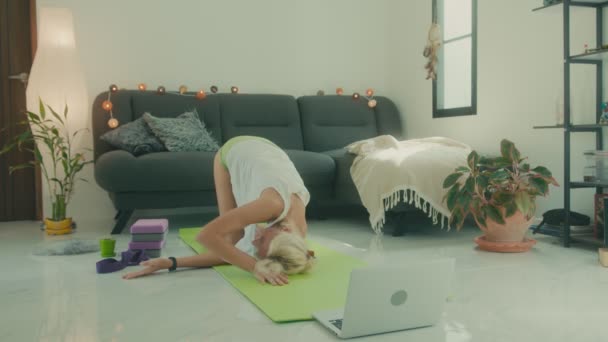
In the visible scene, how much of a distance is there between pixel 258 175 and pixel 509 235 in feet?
4.88

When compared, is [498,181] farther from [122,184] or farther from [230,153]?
[122,184]

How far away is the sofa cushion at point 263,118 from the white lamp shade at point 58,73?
1096mm

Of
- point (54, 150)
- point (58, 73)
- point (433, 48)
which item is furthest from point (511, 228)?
point (58, 73)

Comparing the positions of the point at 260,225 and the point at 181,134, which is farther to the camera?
the point at 181,134

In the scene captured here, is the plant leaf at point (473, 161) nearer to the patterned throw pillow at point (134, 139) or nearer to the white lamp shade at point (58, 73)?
the patterned throw pillow at point (134, 139)

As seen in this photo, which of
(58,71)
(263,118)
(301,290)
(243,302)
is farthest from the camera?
(263,118)

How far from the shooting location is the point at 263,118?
15.3 feet

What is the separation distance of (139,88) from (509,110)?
9.35 feet

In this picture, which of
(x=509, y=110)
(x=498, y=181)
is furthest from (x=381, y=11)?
(x=498, y=181)

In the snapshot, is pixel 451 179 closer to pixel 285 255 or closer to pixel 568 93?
pixel 568 93

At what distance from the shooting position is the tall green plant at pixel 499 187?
2.98 meters

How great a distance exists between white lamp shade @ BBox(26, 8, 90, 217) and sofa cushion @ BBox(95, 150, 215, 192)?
0.69 m

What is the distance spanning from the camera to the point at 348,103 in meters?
5.00

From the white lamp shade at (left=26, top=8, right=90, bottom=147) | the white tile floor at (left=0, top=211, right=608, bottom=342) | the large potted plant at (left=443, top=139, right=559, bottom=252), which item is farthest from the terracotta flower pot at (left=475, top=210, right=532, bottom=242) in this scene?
the white lamp shade at (left=26, top=8, right=90, bottom=147)
